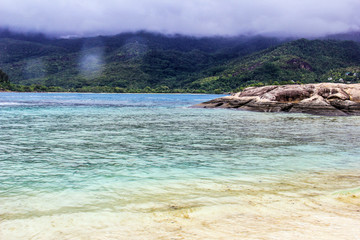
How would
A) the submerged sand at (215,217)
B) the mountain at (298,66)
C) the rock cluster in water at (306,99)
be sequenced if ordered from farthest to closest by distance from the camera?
the mountain at (298,66), the rock cluster in water at (306,99), the submerged sand at (215,217)

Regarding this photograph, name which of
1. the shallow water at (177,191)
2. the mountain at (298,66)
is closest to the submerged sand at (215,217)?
the shallow water at (177,191)

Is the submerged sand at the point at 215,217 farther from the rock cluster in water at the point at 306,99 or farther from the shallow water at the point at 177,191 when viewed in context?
the rock cluster in water at the point at 306,99

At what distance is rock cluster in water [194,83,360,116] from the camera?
3108 cm

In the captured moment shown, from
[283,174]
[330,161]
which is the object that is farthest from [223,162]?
[330,161]

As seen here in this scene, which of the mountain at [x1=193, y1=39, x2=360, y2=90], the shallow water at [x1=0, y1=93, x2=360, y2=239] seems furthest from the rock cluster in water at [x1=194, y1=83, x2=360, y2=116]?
the mountain at [x1=193, y1=39, x2=360, y2=90]

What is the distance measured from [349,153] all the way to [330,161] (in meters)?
2.05

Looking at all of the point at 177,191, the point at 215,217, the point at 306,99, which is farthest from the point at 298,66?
the point at 215,217

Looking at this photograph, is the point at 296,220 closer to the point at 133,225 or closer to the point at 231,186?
the point at 231,186

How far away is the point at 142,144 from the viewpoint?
12.8 m

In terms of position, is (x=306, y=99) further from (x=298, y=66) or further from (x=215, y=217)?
(x=298, y=66)

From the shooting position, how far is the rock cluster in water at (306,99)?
31.1m

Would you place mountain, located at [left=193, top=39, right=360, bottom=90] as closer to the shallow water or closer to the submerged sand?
the shallow water

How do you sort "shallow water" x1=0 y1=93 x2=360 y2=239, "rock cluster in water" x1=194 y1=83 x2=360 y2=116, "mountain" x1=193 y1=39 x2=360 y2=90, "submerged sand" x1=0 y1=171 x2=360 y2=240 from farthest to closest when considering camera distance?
"mountain" x1=193 y1=39 x2=360 y2=90, "rock cluster in water" x1=194 y1=83 x2=360 y2=116, "shallow water" x1=0 y1=93 x2=360 y2=239, "submerged sand" x1=0 y1=171 x2=360 y2=240

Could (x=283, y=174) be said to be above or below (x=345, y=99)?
below
